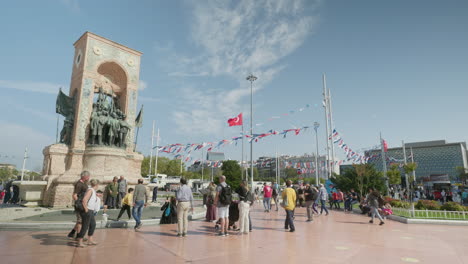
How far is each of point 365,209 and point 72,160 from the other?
46.9ft

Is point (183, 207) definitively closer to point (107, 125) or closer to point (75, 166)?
point (75, 166)

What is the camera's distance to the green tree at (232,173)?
29.5 metres

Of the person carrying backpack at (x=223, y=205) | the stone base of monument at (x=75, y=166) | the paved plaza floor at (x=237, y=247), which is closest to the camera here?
the paved plaza floor at (x=237, y=247)

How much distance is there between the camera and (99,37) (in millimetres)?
14055

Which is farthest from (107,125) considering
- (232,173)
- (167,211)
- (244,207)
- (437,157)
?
(437,157)

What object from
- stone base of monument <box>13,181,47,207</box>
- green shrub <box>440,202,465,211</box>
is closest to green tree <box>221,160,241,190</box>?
stone base of monument <box>13,181,47,207</box>

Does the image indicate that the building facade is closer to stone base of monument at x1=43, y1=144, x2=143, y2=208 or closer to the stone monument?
the stone monument

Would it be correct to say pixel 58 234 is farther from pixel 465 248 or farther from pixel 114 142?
pixel 465 248

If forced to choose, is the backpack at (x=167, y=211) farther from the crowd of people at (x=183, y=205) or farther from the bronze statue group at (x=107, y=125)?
the bronze statue group at (x=107, y=125)

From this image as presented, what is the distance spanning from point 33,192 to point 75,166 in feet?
6.23

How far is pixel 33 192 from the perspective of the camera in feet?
37.8

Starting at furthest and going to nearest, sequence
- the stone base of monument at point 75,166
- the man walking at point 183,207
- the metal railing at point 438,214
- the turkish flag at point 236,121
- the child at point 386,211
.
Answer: the turkish flag at point 236,121, the stone base of monument at point 75,166, the child at point 386,211, the metal railing at point 438,214, the man walking at point 183,207

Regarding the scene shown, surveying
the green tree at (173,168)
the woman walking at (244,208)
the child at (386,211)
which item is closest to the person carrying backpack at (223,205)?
the woman walking at (244,208)

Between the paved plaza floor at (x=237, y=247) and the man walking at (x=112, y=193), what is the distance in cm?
363
